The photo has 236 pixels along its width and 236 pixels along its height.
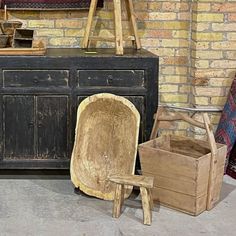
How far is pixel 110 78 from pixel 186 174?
944 mm

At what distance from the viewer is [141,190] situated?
9.85ft

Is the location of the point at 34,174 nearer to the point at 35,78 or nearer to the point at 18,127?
the point at 18,127

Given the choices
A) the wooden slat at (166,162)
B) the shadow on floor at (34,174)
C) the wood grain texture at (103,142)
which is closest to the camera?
the wooden slat at (166,162)

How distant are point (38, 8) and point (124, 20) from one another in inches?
28.9

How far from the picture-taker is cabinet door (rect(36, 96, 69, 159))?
358 centimetres

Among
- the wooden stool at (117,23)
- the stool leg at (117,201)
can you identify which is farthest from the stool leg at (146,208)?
the wooden stool at (117,23)

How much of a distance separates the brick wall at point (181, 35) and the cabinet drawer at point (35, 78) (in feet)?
2.30

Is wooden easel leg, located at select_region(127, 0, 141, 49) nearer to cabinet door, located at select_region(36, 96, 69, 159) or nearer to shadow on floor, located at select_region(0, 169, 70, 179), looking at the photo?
cabinet door, located at select_region(36, 96, 69, 159)

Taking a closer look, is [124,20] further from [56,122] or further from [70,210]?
[70,210]

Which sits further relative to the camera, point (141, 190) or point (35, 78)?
point (35, 78)

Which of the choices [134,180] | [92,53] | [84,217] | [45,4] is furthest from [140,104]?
[45,4]

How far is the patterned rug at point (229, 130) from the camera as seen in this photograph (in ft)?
12.8

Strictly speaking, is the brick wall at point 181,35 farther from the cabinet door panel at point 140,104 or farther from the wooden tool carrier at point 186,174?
the wooden tool carrier at point 186,174

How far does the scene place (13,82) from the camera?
354cm
